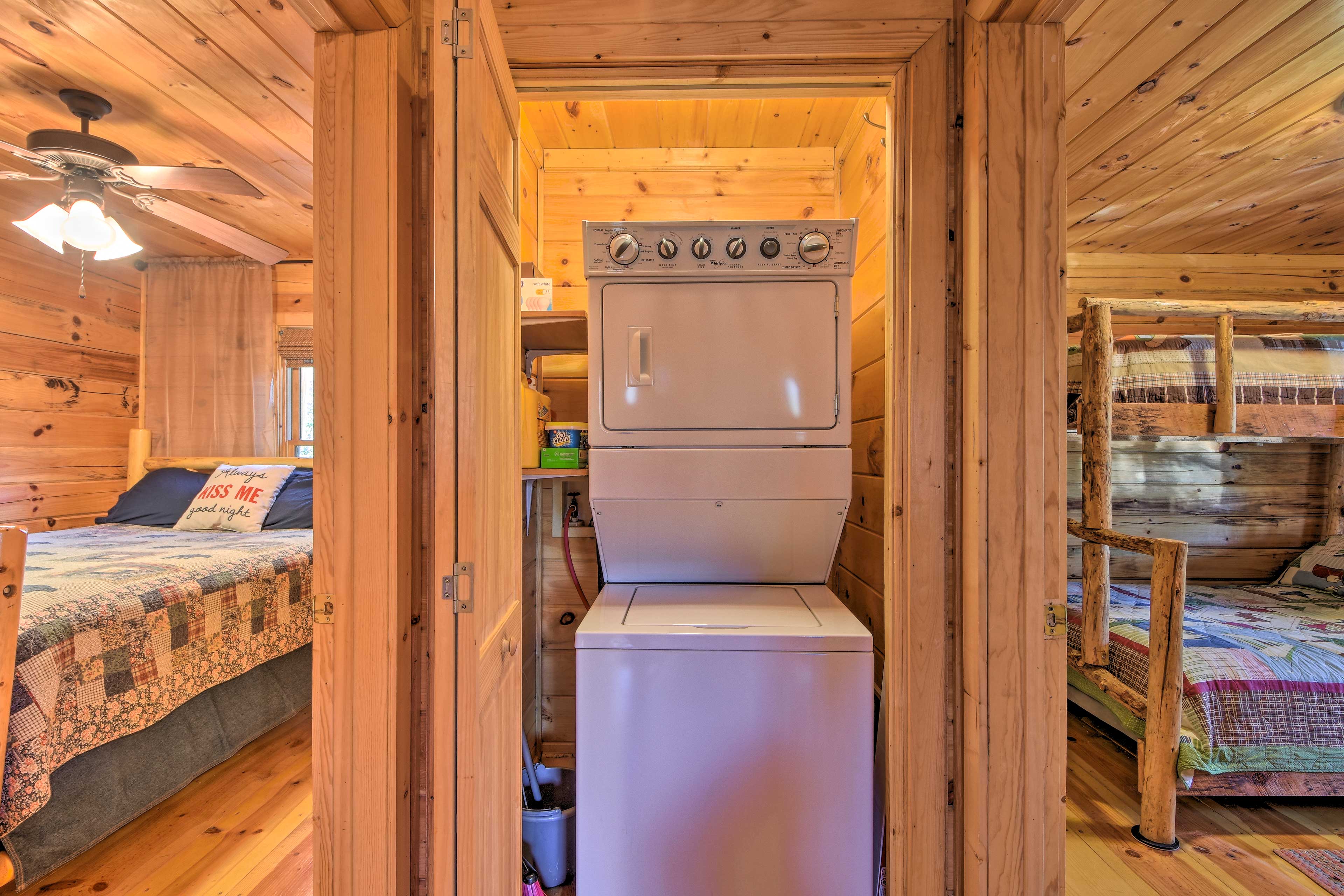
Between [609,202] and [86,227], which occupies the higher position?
[609,202]

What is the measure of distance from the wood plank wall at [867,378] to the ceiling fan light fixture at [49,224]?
276 centimetres

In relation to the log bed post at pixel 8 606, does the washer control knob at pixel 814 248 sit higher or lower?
higher

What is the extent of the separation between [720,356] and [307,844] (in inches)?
75.1

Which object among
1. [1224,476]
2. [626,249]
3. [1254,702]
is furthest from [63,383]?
[1224,476]

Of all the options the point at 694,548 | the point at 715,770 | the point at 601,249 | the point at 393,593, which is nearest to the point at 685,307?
the point at 601,249

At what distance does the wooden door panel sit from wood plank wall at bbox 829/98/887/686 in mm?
1015

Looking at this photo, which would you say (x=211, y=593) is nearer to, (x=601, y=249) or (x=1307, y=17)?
(x=601, y=249)

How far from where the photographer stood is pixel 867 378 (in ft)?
6.47

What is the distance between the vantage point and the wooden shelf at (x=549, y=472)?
5.51ft

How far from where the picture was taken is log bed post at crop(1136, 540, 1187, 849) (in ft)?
5.87

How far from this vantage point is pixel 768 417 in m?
1.54

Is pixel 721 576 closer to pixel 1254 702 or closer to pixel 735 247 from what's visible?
pixel 735 247

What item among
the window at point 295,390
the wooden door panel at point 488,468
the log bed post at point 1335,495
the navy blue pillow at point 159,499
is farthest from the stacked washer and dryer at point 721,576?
the log bed post at point 1335,495

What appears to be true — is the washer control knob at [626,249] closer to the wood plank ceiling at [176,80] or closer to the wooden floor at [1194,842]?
the wood plank ceiling at [176,80]
